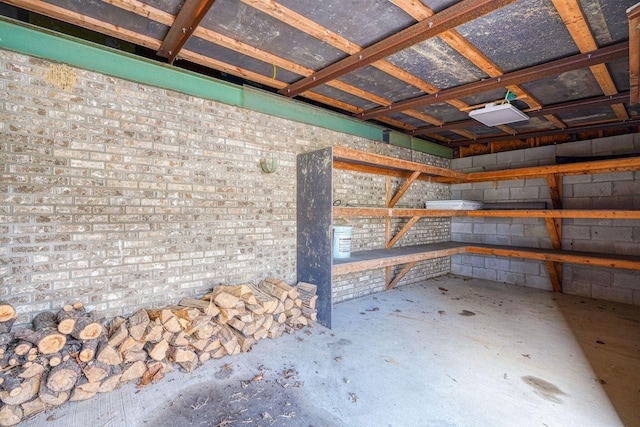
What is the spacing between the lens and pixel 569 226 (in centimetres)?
482

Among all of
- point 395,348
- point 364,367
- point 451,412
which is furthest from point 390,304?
point 451,412

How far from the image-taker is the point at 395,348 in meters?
2.83

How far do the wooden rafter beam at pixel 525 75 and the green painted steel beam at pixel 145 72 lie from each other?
1.05 m

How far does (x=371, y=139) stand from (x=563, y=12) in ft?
8.97

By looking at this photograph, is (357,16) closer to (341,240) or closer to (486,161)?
(341,240)

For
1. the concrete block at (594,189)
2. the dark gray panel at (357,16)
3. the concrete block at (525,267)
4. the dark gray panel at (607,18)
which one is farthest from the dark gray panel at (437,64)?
the concrete block at (525,267)

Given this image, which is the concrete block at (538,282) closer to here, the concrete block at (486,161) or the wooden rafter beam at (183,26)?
the concrete block at (486,161)

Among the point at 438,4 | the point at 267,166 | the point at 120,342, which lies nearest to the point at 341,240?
the point at 267,166

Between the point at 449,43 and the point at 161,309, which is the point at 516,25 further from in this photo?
the point at 161,309

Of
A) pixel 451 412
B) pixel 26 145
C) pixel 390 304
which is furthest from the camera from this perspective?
pixel 390 304

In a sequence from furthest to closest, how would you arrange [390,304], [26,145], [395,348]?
[390,304]
[395,348]
[26,145]

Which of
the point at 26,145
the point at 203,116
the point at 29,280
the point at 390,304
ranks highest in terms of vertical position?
the point at 203,116

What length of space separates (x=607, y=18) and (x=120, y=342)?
4219 millimetres

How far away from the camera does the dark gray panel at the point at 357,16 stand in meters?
2.00
